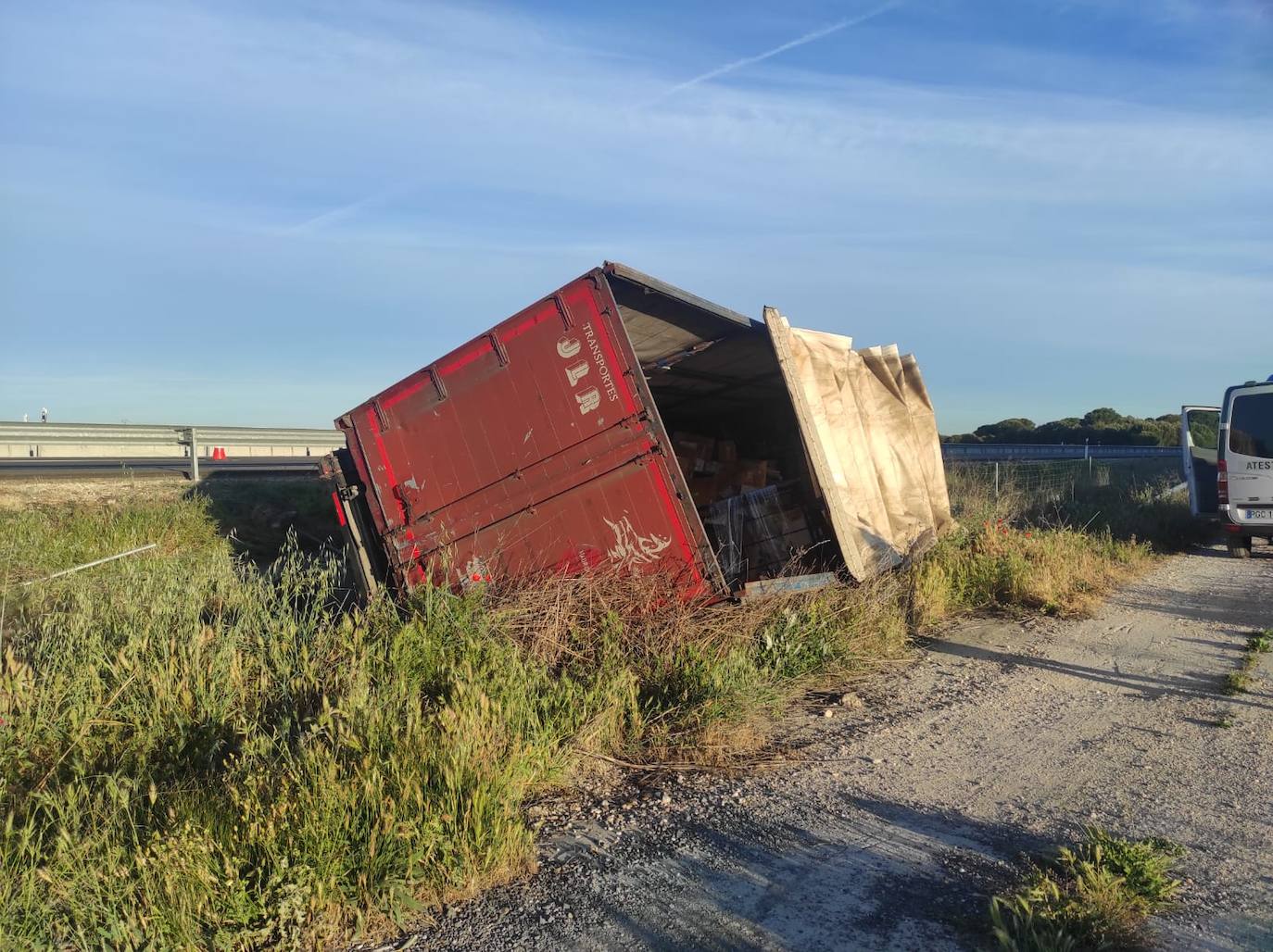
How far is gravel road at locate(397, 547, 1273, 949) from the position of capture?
348cm

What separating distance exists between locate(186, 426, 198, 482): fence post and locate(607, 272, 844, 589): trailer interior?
8.54 meters

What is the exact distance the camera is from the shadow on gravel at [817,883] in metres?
3.41

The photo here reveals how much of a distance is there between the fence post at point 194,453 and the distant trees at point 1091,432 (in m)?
45.7

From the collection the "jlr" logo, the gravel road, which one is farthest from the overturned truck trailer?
the gravel road

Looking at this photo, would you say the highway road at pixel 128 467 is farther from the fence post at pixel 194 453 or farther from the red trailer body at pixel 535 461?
the red trailer body at pixel 535 461

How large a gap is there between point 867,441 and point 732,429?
2.99 meters

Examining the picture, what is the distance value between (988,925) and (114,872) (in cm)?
303

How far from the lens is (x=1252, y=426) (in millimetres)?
12836

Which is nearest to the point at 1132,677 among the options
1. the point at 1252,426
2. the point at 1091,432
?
the point at 1252,426

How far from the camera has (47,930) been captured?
324 cm

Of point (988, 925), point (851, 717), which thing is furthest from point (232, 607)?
point (988, 925)

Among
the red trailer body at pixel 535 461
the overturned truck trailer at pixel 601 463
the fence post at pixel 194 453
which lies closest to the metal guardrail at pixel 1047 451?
the fence post at pixel 194 453

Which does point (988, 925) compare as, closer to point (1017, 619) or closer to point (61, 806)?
point (61, 806)

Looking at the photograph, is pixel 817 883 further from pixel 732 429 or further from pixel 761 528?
pixel 732 429
